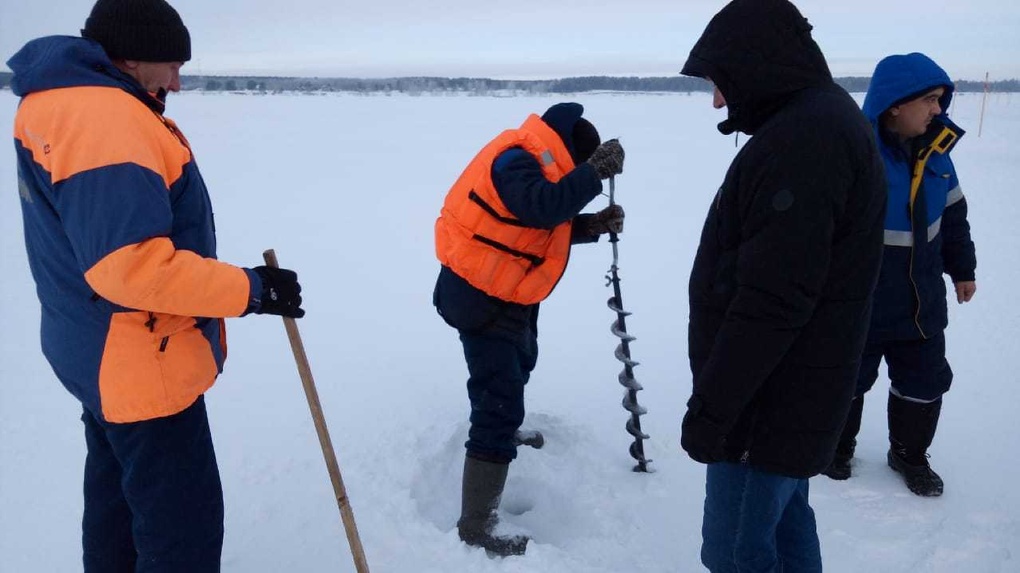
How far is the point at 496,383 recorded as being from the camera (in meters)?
2.80

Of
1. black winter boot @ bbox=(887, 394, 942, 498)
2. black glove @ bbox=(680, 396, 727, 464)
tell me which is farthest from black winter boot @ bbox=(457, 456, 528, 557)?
black winter boot @ bbox=(887, 394, 942, 498)

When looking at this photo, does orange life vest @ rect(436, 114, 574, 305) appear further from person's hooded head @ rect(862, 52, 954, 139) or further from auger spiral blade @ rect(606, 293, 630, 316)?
person's hooded head @ rect(862, 52, 954, 139)

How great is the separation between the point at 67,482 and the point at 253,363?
1.45m

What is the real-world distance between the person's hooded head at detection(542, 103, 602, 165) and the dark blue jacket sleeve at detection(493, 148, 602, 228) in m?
0.25

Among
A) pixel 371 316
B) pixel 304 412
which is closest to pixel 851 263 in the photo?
pixel 304 412

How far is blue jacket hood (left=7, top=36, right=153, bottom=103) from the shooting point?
1.69 m

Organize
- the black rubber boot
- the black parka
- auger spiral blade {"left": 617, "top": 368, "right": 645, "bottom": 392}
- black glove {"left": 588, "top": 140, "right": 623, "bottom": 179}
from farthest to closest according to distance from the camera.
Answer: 1. auger spiral blade {"left": 617, "top": 368, "right": 645, "bottom": 392}
2. the black rubber boot
3. black glove {"left": 588, "top": 140, "right": 623, "bottom": 179}
4. the black parka

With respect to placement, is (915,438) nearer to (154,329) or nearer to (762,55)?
(762,55)

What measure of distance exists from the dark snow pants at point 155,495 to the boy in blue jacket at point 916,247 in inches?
107

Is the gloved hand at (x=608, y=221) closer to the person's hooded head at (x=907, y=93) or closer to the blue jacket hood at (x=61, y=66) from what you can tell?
the person's hooded head at (x=907, y=93)

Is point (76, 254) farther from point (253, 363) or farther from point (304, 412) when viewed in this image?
point (253, 363)

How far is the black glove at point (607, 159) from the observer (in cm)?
264

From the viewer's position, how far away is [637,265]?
710cm

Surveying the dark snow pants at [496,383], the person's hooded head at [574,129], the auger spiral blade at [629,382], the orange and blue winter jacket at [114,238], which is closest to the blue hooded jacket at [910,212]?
the auger spiral blade at [629,382]
